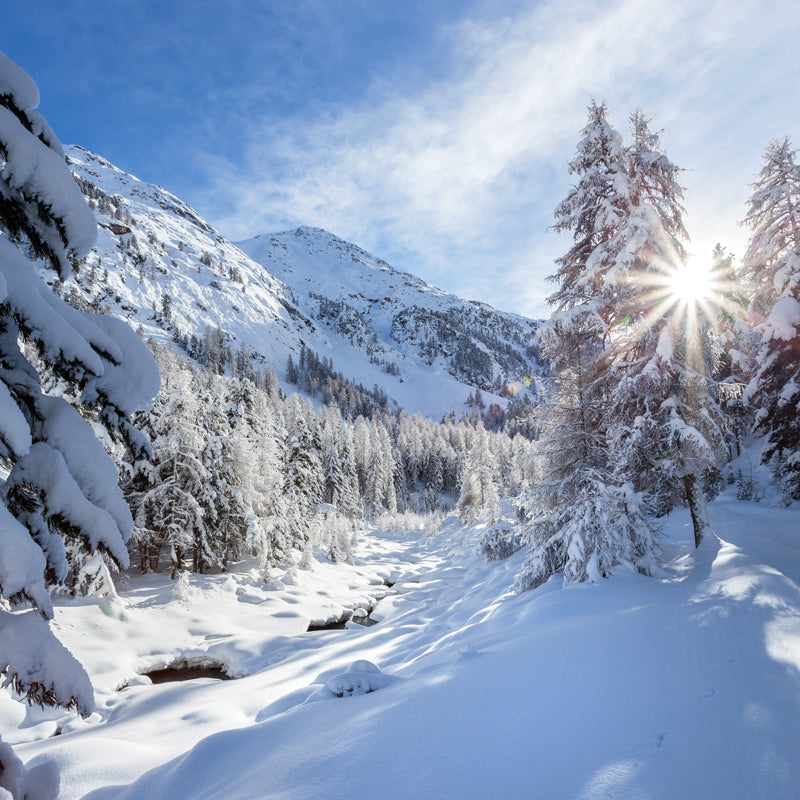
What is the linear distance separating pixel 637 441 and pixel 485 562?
1430cm

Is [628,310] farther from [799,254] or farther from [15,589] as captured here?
[15,589]

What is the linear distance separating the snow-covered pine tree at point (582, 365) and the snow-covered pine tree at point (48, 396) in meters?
8.63

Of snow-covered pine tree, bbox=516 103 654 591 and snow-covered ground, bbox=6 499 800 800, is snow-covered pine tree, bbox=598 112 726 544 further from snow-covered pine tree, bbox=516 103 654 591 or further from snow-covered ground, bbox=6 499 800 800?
snow-covered ground, bbox=6 499 800 800

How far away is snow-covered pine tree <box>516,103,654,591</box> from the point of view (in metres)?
9.67

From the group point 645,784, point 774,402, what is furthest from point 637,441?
point 645,784

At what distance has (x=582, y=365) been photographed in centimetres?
1093

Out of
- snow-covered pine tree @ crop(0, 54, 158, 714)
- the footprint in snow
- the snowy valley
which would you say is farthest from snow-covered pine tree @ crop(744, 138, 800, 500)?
snow-covered pine tree @ crop(0, 54, 158, 714)

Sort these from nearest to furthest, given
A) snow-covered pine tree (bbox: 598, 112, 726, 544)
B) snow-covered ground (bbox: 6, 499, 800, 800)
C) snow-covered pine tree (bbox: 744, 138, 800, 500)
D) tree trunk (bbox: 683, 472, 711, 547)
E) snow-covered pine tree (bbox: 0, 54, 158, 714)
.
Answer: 1. snow-covered pine tree (bbox: 0, 54, 158, 714)
2. snow-covered ground (bbox: 6, 499, 800, 800)
3. snow-covered pine tree (bbox: 598, 112, 726, 544)
4. tree trunk (bbox: 683, 472, 711, 547)
5. snow-covered pine tree (bbox: 744, 138, 800, 500)

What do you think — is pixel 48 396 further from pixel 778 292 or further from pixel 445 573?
pixel 445 573

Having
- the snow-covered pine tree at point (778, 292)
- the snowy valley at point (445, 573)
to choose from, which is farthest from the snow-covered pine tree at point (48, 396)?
the snow-covered pine tree at point (778, 292)

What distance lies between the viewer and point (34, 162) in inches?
98.6

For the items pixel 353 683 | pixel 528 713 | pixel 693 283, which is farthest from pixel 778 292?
pixel 353 683

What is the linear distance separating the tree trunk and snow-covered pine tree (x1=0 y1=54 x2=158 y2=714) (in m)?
11.3

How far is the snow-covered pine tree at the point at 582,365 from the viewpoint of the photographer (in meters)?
9.67
